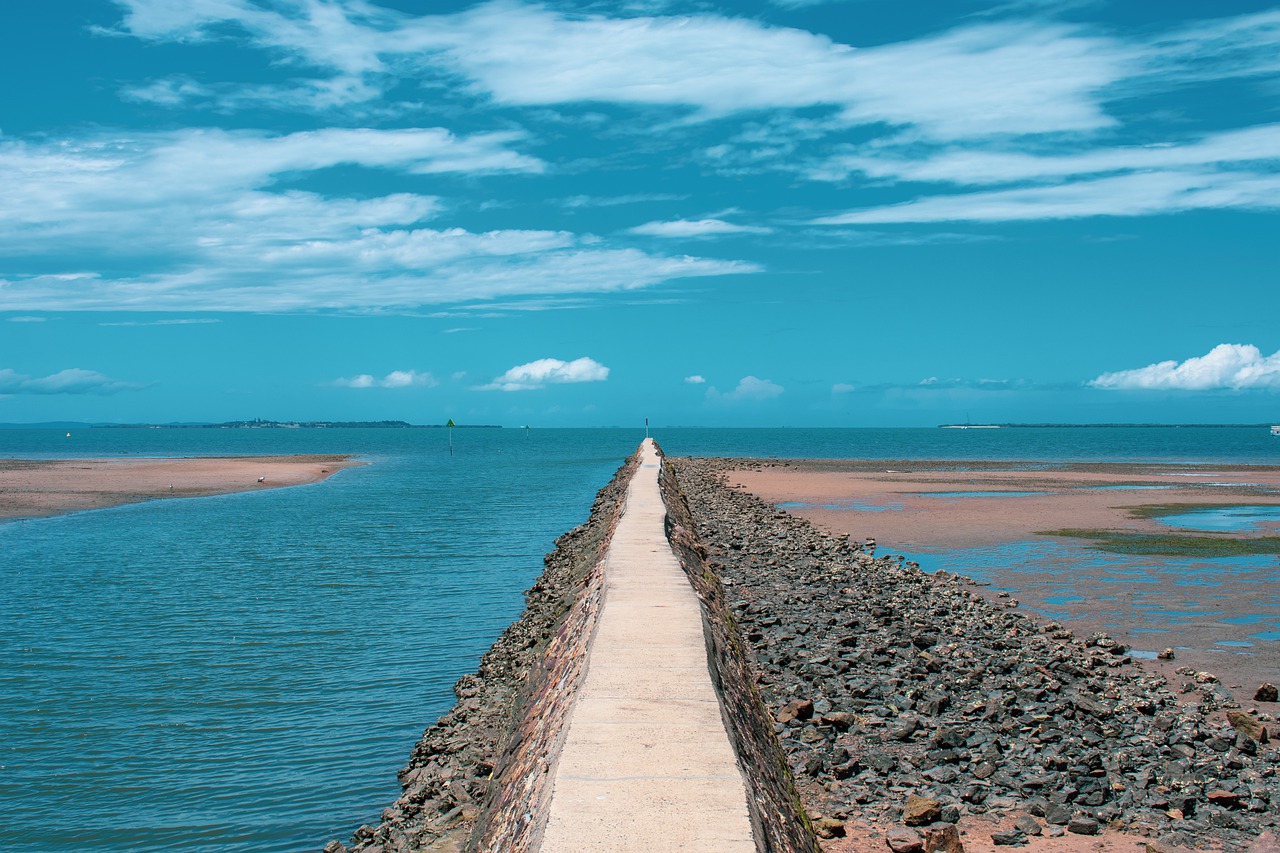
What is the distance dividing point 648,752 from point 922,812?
6.97ft

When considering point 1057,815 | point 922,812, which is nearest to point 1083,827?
point 1057,815

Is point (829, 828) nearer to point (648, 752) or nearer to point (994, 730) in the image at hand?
point (648, 752)

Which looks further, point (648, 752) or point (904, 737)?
point (904, 737)

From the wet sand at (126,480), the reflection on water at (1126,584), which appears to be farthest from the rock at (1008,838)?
the wet sand at (126,480)

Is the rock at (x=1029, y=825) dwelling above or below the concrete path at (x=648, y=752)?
below

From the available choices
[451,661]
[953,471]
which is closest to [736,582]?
[451,661]

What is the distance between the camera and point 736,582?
15.4 metres

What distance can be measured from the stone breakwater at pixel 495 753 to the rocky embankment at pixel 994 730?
1.82 m

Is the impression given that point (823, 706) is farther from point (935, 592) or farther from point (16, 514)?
point (16, 514)

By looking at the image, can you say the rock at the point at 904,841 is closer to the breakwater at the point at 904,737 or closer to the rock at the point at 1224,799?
the breakwater at the point at 904,737

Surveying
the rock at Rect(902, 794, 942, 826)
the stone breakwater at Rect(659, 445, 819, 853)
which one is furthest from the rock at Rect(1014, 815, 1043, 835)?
the stone breakwater at Rect(659, 445, 819, 853)

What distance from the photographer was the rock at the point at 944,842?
5703 millimetres

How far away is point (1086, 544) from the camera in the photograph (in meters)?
20.0

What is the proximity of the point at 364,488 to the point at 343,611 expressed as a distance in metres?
27.1
